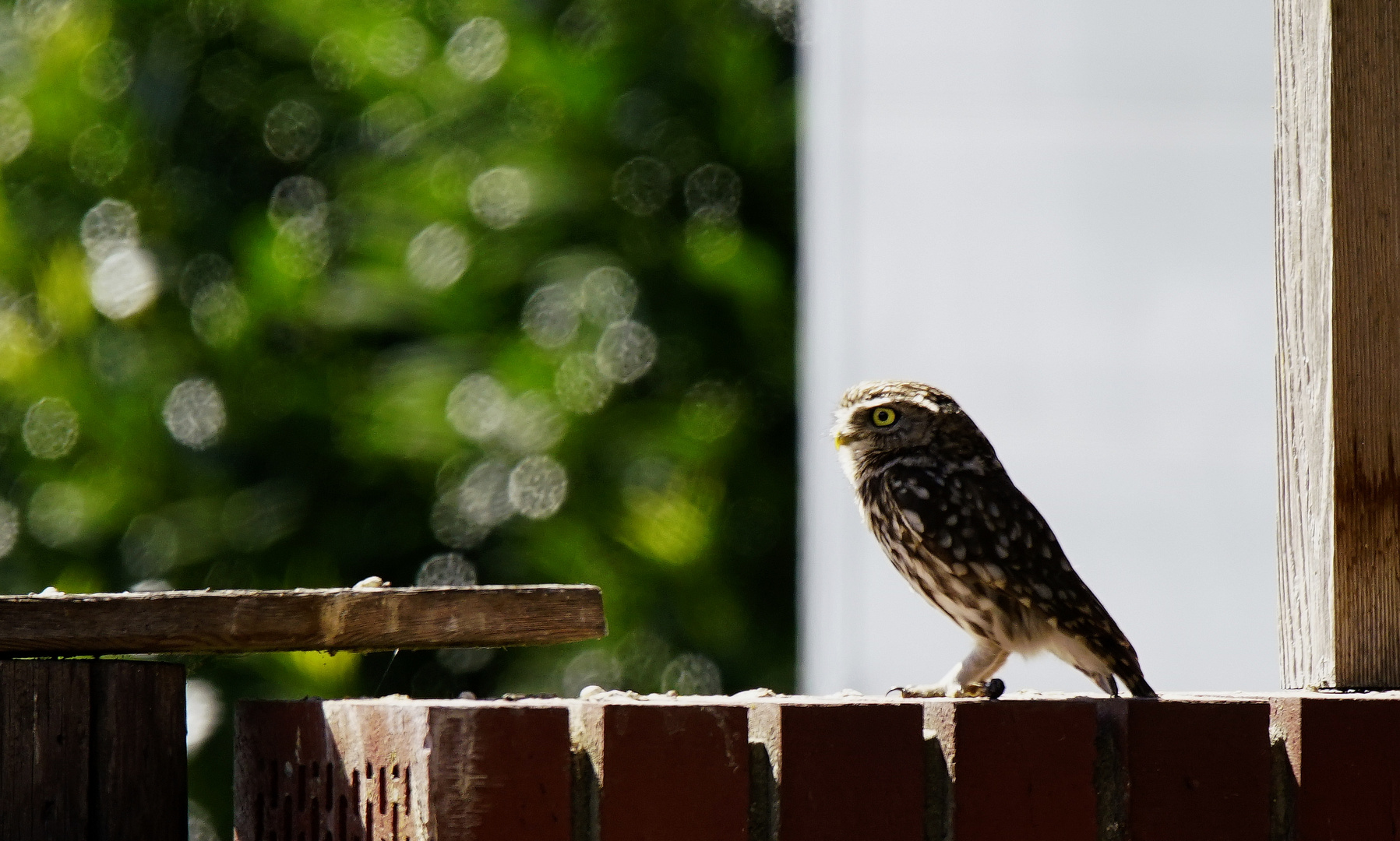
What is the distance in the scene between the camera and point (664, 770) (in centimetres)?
150

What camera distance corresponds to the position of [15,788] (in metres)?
1.71

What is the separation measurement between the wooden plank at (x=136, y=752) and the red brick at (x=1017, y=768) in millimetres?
898

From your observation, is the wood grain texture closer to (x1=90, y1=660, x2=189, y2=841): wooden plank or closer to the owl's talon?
the owl's talon

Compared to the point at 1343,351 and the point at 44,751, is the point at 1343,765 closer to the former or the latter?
the point at 1343,351

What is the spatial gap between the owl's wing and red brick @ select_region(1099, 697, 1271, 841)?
602 millimetres

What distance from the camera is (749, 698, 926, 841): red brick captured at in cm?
154

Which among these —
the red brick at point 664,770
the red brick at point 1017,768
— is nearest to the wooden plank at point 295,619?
the red brick at point 664,770

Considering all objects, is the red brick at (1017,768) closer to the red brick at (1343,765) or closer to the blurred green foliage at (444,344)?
the red brick at (1343,765)

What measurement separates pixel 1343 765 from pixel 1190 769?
0.19 m

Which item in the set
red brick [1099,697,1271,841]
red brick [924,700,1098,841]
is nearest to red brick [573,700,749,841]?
red brick [924,700,1098,841]

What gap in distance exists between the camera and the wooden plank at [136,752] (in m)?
1.76

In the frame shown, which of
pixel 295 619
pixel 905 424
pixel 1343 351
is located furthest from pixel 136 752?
pixel 1343 351

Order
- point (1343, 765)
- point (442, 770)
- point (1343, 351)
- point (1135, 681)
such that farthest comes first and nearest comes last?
point (1135, 681) → point (1343, 351) → point (1343, 765) → point (442, 770)

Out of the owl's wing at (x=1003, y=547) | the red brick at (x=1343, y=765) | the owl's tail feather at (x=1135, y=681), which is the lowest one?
the red brick at (x=1343, y=765)
